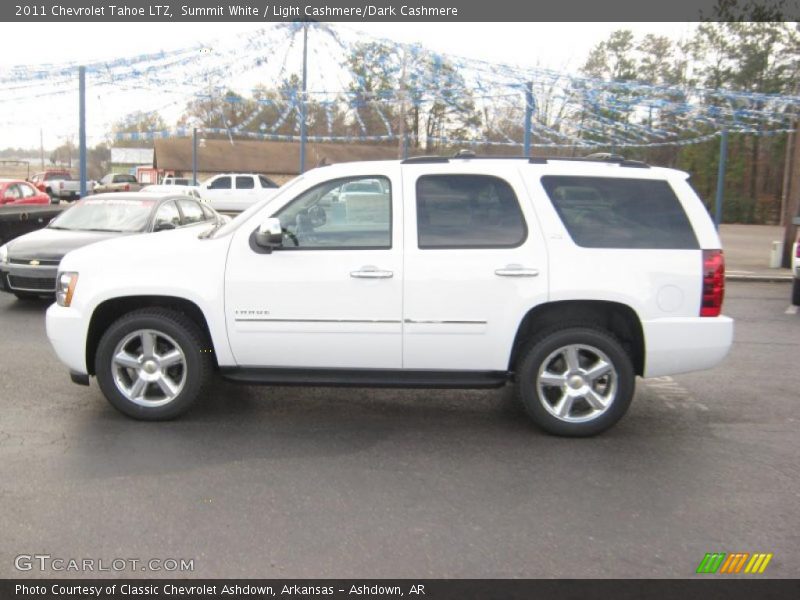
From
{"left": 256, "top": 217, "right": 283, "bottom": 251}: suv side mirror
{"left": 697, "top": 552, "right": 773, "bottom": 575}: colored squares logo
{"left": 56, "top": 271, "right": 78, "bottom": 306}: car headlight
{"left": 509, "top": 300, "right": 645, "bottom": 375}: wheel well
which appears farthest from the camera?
{"left": 56, "top": 271, "right": 78, "bottom": 306}: car headlight

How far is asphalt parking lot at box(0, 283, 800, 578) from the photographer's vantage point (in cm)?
354

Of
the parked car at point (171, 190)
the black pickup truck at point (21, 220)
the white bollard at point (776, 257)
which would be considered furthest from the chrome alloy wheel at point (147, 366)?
the white bollard at point (776, 257)

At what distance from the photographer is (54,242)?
962 centimetres

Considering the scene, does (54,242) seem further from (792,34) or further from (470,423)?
(792,34)

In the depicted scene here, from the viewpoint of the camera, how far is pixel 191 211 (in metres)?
11.4

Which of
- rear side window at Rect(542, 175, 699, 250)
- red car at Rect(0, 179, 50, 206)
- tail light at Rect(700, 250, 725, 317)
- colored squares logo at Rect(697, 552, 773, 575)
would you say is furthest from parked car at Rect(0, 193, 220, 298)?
red car at Rect(0, 179, 50, 206)

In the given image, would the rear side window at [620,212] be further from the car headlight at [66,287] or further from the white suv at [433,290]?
the car headlight at [66,287]

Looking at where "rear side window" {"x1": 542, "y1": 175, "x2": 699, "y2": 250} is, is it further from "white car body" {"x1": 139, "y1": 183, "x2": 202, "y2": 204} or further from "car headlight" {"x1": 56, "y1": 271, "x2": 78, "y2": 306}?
"white car body" {"x1": 139, "y1": 183, "x2": 202, "y2": 204}

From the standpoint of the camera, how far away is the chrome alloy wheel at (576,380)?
202 inches

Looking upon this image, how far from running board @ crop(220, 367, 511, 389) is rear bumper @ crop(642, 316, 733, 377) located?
1.01 meters

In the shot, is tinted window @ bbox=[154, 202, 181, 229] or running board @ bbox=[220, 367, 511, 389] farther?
tinted window @ bbox=[154, 202, 181, 229]

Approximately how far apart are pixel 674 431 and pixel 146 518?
373 centimetres

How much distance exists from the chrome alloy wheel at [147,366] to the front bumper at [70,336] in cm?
24

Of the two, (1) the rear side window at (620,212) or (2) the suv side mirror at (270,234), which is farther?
(1) the rear side window at (620,212)
